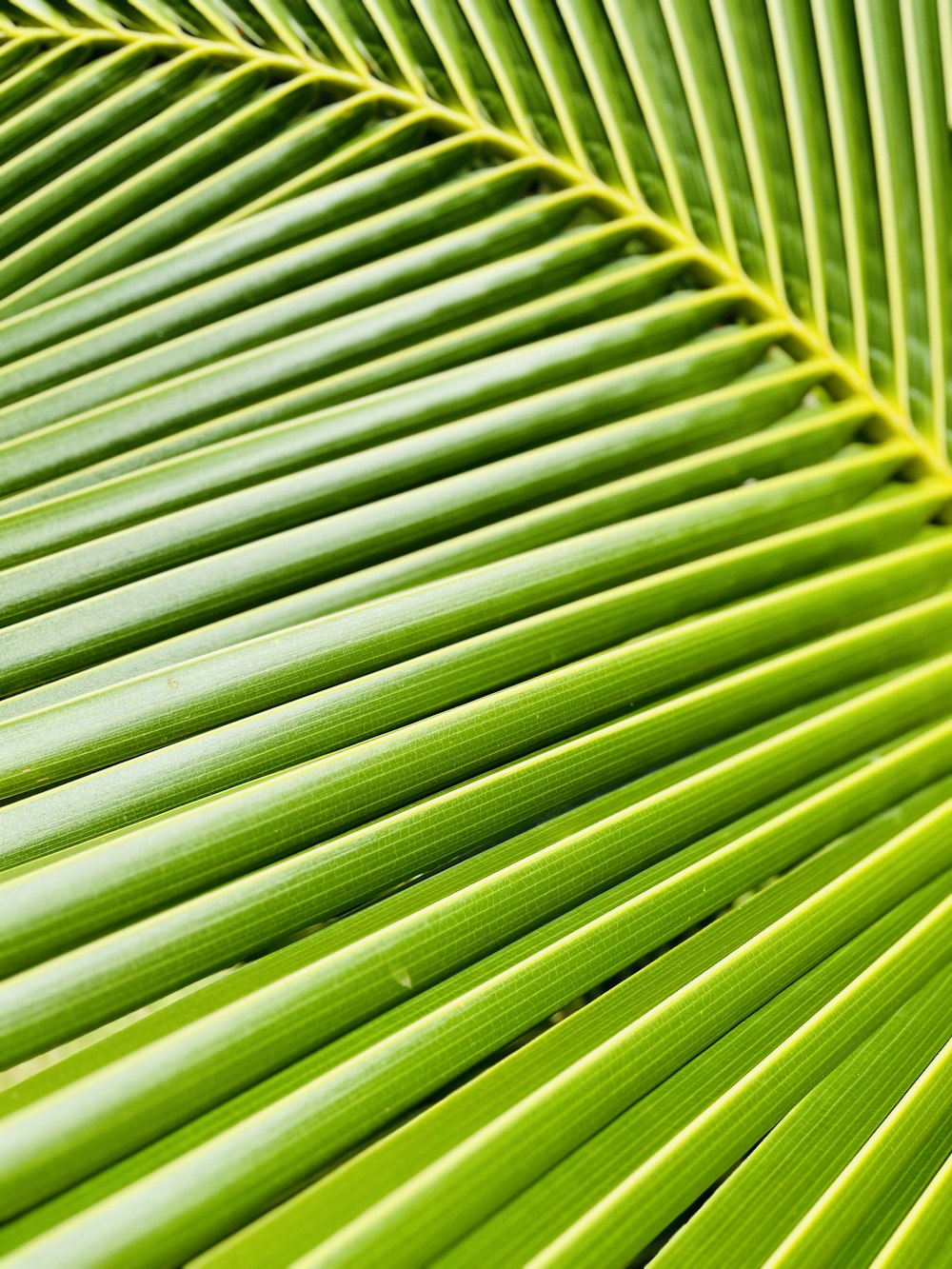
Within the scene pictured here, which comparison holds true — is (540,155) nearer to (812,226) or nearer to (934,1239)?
(812,226)

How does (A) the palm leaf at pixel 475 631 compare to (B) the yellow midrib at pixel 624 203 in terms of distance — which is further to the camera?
(B) the yellow midrib at pixel 624 203

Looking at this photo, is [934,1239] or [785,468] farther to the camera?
[785,468]

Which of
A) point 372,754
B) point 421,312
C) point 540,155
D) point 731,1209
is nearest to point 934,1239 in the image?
point 731,1209

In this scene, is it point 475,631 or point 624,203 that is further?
point 624,203

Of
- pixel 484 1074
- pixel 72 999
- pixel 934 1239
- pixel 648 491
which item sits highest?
pixel 648 491

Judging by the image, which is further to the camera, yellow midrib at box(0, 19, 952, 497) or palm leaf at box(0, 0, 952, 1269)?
yellow midrib at box(0, 19, 952, 497)
